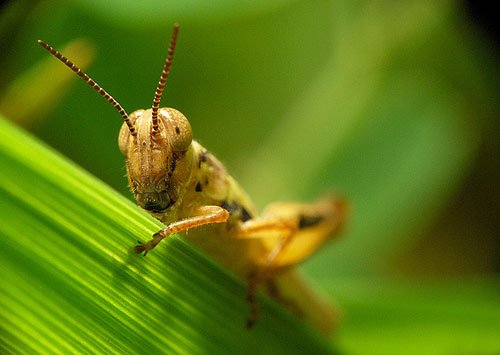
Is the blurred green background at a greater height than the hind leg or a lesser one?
greater

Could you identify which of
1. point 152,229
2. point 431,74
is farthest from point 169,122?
point 431,74

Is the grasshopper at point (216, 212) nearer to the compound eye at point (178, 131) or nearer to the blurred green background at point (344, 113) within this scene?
the compound eye at point (178, 131)

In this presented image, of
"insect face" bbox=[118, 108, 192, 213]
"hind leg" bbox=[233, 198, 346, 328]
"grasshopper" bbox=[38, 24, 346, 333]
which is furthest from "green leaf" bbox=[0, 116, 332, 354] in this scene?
"hind leg" bbox=[233, 198, 346, 328]

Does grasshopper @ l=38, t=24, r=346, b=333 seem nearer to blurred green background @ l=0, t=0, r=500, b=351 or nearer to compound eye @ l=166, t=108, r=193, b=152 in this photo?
compound eye @ l=166, t=108, r=193, b=152

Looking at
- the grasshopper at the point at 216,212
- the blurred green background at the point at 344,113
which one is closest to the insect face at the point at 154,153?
the grasshopper at the point at 216,212

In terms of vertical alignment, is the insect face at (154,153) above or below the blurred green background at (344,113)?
below

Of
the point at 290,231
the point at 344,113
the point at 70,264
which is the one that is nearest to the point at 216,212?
the point at 290,231

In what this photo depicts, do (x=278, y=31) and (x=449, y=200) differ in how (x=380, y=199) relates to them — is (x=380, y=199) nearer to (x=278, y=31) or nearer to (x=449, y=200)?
(x=449, y=200)
